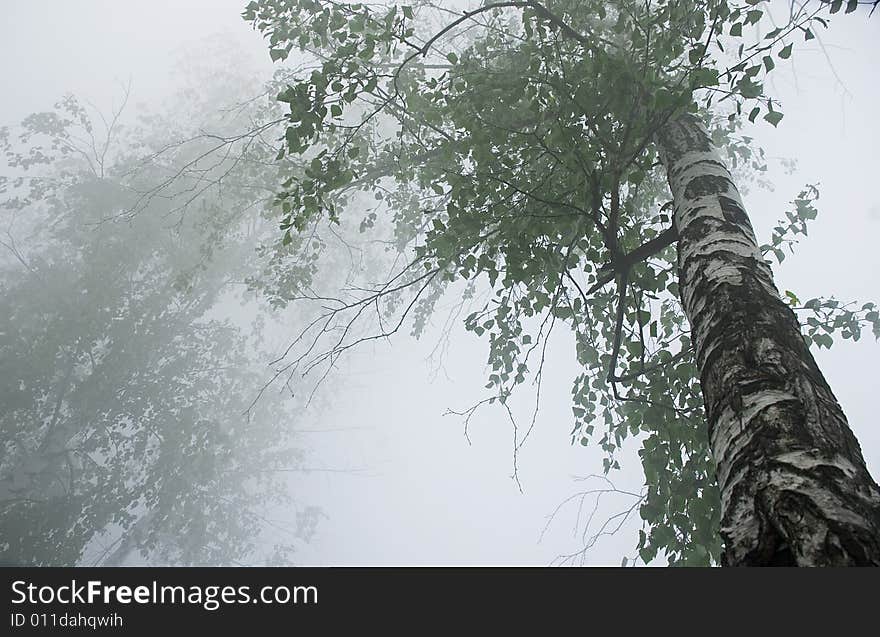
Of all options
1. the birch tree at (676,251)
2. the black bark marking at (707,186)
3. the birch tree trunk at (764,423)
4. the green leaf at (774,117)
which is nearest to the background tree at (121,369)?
the birch tree at (676,251)

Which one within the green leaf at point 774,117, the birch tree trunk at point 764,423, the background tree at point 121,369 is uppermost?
the background tree at point 121,369

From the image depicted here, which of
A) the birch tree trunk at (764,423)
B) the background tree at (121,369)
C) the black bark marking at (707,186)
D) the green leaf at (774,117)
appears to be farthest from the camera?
the background tree at (121,369)

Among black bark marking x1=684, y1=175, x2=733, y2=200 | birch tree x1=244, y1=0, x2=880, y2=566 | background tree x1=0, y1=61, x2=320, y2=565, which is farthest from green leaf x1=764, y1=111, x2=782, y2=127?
background tree x1=0, y1=61, x2=320, y2=565

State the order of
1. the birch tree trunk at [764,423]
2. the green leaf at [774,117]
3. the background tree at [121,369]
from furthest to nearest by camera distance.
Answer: the background tree at [121,369] < the green leaf at [774,117] < the birch tree trunk at [764,423]

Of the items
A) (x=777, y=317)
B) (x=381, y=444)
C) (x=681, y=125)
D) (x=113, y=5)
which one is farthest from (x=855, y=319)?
(x=113, y=5)

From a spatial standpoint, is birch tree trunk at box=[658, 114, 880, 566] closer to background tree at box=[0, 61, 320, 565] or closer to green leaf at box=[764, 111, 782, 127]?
green leaf at box=[764, 111, 782, 127]

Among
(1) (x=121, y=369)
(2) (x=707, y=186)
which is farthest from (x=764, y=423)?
(1) (x=121, y=369)

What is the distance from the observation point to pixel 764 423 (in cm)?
90

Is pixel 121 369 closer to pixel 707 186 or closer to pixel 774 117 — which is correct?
pixel 707 186

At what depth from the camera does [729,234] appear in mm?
1381

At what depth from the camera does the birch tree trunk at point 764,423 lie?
2.32 ft

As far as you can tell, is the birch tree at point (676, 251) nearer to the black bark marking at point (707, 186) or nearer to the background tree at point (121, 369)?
the black bark marking at point (707, 186)

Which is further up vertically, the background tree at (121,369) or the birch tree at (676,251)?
the background tree at (121,369)

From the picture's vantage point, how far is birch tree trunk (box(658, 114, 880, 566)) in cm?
71
